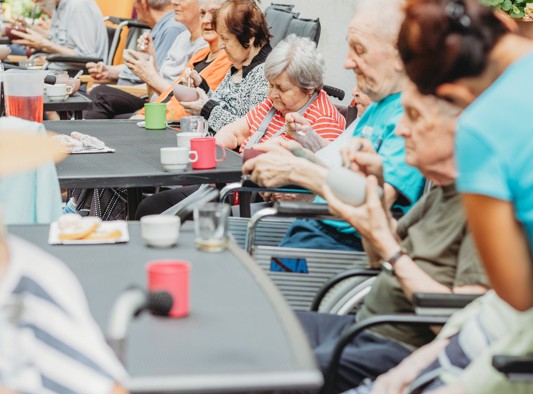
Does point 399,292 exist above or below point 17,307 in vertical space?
below

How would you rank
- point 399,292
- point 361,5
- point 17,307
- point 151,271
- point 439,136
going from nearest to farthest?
point 17,307 → point 151,271 → point 439,136 → point 399,292 → point 361,5

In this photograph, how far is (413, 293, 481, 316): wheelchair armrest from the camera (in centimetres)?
208

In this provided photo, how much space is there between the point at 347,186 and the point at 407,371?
54 cm

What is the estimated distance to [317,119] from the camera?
3.89m

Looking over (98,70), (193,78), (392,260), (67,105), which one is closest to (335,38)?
(98,70)

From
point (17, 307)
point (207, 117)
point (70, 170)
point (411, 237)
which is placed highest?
point (17, 307)

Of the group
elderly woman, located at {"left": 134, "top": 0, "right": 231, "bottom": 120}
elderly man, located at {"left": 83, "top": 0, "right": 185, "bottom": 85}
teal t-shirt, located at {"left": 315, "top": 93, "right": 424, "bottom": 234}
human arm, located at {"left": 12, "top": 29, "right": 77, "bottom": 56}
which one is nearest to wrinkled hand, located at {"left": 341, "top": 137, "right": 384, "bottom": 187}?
teal t-shirt, located at {"left": 315, "top": 93, "right": 424, "bottom": 234}

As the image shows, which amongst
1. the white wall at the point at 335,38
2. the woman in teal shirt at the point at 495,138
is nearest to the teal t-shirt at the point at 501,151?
the woman in teal shirt at the point at 495,138

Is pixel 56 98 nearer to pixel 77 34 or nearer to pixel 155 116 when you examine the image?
pixel 155 116

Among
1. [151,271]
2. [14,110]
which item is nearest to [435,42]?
[151,271]

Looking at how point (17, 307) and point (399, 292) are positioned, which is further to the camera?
point (399, 292)

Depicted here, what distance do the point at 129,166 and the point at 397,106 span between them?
92 cm

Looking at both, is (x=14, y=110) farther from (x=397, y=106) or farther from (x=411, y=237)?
(x=411, y=237)

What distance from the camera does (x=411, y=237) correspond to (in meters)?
2.47
